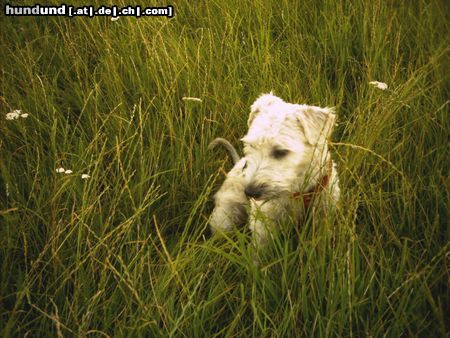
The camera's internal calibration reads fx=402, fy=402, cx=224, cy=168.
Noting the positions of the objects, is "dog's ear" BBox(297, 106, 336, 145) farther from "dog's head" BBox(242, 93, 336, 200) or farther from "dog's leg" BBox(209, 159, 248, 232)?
"dog's leg" BBox(209, 159, 248, 232)

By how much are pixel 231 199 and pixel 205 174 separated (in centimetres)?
29

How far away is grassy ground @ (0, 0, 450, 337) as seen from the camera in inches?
77.7

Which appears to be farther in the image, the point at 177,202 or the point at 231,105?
the point at 231,105

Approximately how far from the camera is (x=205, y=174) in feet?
10.2

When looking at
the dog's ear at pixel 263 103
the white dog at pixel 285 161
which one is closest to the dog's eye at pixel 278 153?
the white dog at pixel 285 161

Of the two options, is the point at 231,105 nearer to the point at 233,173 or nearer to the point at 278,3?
the point at 233,173

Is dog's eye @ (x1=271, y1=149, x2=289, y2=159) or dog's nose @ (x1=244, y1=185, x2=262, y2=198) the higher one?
dog's eye @ (x1=271, y1=149, x2=289, y2=159)

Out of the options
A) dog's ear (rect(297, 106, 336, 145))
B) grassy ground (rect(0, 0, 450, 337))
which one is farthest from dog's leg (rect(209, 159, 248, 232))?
dog's ear (rect(297, 106, 336, 145))

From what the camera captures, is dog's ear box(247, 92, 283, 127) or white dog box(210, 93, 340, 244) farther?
dog's ear box(247, 92, 283, 127)

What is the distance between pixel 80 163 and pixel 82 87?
973mm

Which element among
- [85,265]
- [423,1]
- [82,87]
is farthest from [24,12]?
[423,1]

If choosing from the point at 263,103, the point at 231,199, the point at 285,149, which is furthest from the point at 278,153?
the point at 231,199

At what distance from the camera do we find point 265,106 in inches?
115

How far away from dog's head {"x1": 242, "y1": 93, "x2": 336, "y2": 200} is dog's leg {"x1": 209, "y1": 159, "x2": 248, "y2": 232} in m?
0.40
